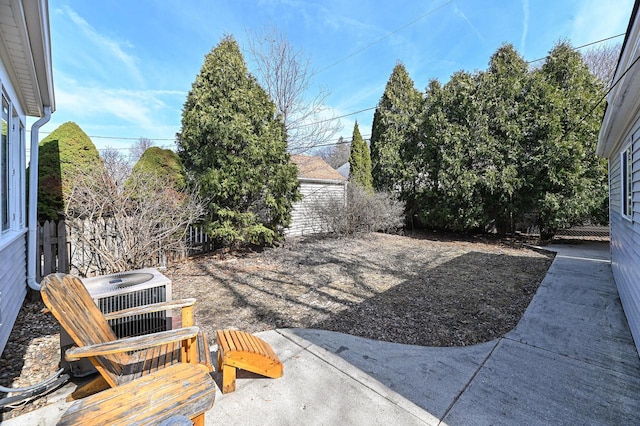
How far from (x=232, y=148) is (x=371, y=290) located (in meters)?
4.71

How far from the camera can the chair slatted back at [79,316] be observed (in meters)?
1.84

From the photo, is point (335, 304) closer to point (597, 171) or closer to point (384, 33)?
point (597, 171)

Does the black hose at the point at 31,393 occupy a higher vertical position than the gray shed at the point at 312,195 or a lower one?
lower

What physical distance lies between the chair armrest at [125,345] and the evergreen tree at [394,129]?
11.4 meters

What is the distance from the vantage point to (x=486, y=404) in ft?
7.32

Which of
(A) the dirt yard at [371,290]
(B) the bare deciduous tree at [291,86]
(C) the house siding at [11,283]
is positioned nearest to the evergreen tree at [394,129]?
(B) the bare deciduous tree at [291,86]

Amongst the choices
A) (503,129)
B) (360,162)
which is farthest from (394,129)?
(503,129)

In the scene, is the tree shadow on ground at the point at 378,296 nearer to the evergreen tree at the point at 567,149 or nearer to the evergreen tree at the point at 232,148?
the evergreen tree at the point at 232,148

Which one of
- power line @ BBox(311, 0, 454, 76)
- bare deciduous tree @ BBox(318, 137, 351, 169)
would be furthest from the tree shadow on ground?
bare deciduous tree @ BBox(318, 137, 351, 169)

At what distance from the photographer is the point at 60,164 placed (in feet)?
21.0

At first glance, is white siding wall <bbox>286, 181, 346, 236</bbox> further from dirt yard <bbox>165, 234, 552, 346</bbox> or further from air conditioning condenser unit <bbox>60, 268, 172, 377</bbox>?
air conditioning condenser unit <bbox>60, 268, 172, 377</bbox>

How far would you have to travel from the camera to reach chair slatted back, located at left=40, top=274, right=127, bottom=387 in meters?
1.84

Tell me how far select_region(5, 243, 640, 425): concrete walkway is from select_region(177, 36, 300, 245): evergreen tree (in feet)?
14.4

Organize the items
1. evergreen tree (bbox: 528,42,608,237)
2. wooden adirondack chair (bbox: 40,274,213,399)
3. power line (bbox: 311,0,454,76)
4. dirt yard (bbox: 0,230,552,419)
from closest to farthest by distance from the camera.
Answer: wooden adirondack chair (bbox: 40,274,213,399) < dirt yard (bbox: 0,230,552,419) < evergreen tree (bbox: 528,42,608,237) < power line (bbox: 311,0,454,76)
